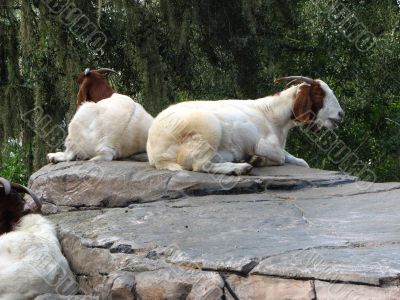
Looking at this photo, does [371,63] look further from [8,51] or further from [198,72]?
[8,51]

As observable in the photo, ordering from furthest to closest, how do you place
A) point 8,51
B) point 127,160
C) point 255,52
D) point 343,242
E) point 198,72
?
point 198,72 < point 255,52 < point 8,51 < point 127,160 < point 343,242

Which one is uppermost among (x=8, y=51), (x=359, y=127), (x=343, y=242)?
(x=8, y=51)

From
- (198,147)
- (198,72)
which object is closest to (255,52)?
(198,72)

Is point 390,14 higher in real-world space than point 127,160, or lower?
higher

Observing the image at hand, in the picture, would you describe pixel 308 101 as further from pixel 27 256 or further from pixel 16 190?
pixel 27 256

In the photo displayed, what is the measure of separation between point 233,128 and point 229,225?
2.66 metres

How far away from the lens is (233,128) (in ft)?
29.4

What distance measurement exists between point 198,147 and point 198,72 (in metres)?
5.90

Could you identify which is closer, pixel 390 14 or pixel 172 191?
pixel 172 191

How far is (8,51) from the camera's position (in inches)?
487

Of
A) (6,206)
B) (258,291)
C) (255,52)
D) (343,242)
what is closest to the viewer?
(258,291)

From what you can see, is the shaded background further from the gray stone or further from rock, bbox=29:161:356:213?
the gray stone

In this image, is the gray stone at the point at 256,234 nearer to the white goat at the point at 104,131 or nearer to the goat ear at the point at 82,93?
the white goat at the point at 104,131

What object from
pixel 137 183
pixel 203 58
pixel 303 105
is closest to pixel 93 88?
pixel 137 183
